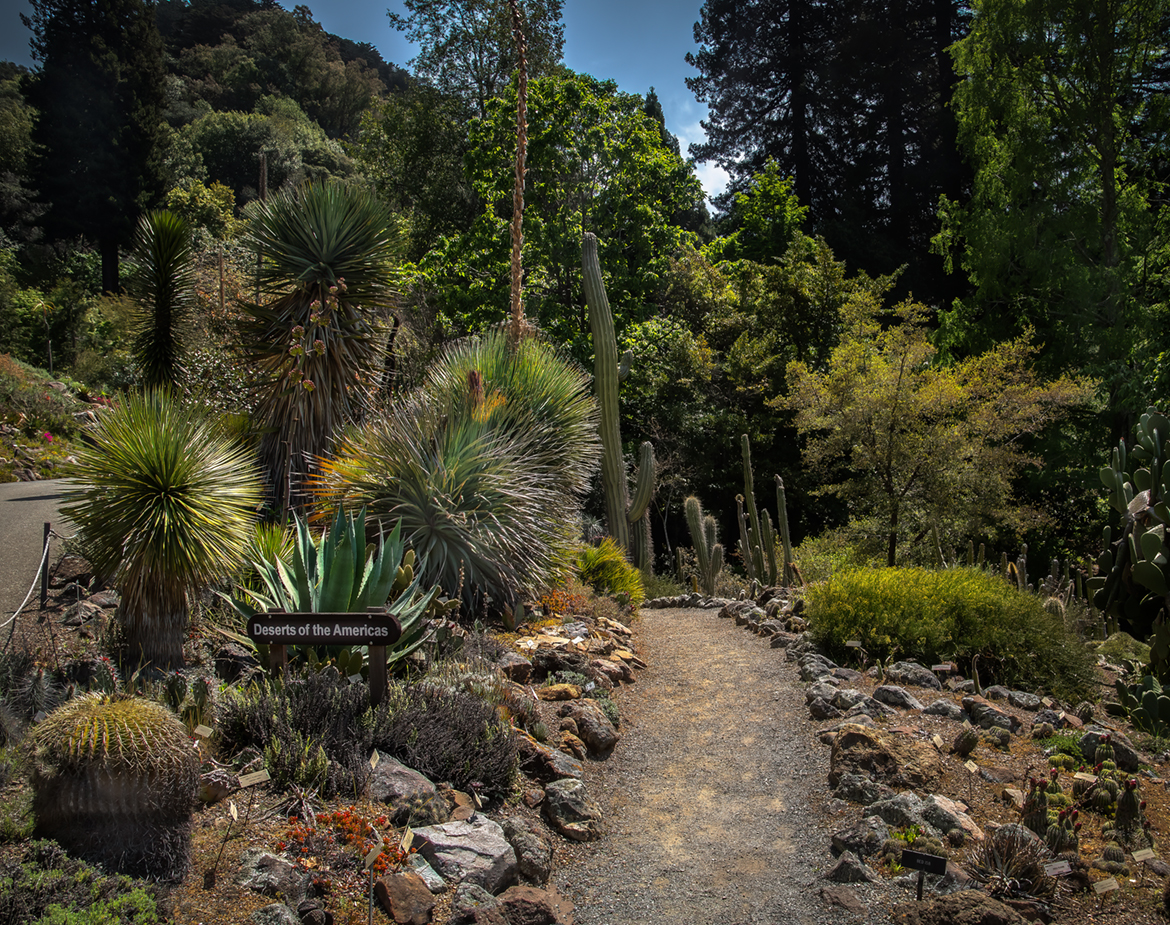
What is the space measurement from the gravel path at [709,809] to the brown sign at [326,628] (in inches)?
64.4

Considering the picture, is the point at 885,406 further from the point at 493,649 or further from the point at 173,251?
the point at 173,251

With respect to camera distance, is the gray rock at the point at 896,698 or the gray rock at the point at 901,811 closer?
the gray rock at the point at 901,811

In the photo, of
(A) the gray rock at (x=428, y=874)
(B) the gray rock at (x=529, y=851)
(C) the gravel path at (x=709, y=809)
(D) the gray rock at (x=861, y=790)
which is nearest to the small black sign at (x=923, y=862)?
(C) the gravel path at (x=709, y=809)

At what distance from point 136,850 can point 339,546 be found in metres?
2.57

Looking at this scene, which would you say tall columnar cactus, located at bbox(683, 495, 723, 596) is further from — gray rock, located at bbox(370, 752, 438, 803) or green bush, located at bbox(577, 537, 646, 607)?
gray rock, located at bbox(370, 752, 438, 803)

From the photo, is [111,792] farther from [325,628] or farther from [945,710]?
[945,710]

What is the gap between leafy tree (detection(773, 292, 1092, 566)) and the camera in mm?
11633

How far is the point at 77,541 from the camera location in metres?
7.22

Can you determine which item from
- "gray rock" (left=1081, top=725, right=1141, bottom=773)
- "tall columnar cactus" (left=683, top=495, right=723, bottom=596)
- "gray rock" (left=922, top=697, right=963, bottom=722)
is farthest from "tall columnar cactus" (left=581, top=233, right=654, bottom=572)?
"gray rock" (left=1081, top=725, right=1141, bottom=773)

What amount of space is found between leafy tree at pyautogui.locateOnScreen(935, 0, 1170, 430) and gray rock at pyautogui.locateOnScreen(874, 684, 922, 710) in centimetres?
1414

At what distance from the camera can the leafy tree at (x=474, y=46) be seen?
1006 inches

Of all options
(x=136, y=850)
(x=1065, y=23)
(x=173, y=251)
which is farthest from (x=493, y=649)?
(x=1065, y=23)

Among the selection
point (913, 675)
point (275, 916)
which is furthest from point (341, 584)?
point (913, 675)

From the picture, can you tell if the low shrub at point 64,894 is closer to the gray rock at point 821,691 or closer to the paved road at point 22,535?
the paved road at point 22,535
